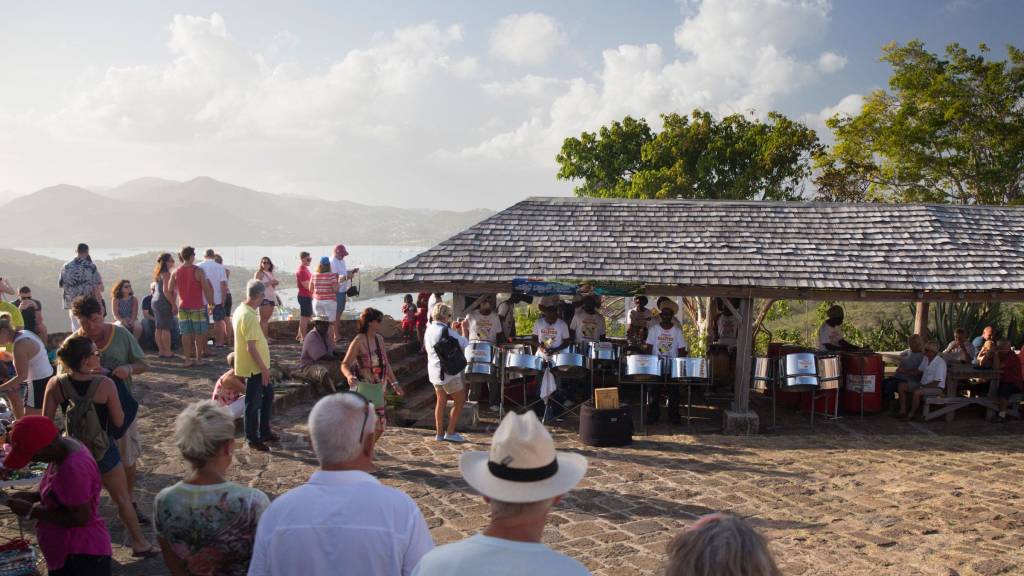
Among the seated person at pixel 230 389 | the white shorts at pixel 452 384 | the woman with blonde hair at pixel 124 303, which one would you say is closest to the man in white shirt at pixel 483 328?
the white shorts at pixel 452 384

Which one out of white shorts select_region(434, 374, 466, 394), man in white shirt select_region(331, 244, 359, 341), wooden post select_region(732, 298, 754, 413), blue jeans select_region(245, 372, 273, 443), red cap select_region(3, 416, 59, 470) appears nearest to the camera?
red cap select_region(3, 416, 59, 470)

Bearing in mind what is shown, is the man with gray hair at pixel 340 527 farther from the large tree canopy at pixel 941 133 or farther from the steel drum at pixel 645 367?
the large tree canopy at pixel 941 133

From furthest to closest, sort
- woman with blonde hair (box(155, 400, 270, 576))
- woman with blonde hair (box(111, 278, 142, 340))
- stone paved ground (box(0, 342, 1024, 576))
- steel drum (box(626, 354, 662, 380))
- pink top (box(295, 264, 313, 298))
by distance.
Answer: pink top (box(295, 264, 313, 298))
woman with blonde hair (box(111, 278, 142, 340))
steel drum (box(626, 354, 662, 380))
stone paved ground (box(0, 342, 1024, 576))
woman with blonde hair (box(155, 400, 270, 576))

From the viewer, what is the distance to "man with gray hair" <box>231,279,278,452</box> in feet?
24.5

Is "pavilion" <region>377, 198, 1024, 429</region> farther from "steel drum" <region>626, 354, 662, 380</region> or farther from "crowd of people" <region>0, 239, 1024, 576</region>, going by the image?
"crowd of people" <region>0, 239, 1024, 576</region>

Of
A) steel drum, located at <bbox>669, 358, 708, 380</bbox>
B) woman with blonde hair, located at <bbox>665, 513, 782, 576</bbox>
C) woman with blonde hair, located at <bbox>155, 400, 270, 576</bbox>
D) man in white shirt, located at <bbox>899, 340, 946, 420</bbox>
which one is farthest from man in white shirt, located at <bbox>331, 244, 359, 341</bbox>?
woman with blonde hair, located at <bbox>665, 513, 782, 576</bbox>

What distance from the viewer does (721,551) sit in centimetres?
215

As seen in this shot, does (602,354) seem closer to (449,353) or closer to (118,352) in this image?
(449,353)

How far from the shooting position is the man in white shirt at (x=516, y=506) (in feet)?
7.08

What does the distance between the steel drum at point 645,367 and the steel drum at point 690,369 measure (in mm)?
235

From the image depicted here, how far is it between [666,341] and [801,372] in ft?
6.51

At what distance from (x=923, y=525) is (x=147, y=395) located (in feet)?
31.1

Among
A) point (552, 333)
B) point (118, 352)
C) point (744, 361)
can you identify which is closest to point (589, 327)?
point (552, 333)

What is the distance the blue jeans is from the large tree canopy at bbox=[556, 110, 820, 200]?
21.7 m
